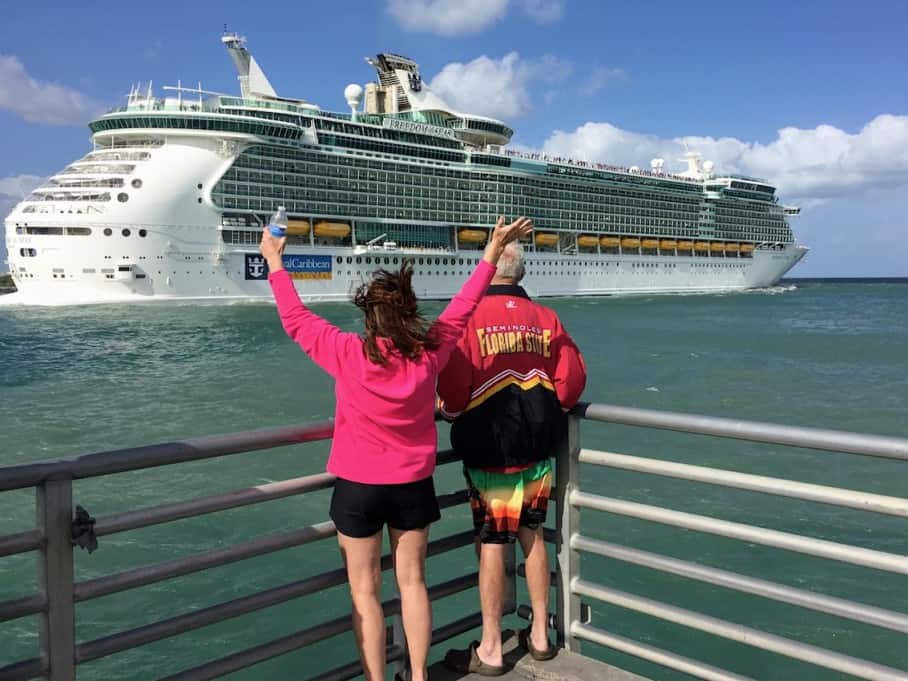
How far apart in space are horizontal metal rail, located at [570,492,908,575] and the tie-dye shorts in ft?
0.55

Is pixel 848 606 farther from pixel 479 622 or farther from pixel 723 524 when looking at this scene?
pixel 479 622

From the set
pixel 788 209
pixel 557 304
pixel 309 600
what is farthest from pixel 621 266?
pixel 309 600

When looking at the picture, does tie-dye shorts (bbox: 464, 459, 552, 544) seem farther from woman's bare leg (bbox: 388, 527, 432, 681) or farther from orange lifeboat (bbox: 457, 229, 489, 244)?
orange lifeboat (bbox: 457, 229, 489, 244)

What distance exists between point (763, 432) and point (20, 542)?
218 centimetres

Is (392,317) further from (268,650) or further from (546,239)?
(546,239)

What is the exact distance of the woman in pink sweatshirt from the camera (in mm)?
2611

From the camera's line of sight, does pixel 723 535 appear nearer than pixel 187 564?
No

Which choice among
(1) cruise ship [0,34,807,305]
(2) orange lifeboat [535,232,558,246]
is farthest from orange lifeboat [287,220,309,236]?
(2) orange lifeboat [535,232,558,246]

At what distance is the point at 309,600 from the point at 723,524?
4.79m

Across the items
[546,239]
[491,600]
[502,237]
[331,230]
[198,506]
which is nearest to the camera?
[198,506]

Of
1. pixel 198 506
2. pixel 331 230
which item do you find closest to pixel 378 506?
pixel 198 506

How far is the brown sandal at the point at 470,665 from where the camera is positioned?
3.07 meters

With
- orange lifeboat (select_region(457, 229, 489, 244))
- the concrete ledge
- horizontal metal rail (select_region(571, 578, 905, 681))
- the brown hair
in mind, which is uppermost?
orange lifeboat (select_region(457, 229, 489, 244))

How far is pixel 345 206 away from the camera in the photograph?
52.2 meters
